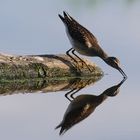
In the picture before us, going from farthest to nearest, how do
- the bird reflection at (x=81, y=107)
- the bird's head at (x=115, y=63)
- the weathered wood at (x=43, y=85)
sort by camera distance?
the bird's head at (x=115, y=63)
the weathered wood at (x=43, y=85)
the bird reflection at (x=81, y=107)

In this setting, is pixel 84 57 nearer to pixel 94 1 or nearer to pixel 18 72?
pixel 18 72

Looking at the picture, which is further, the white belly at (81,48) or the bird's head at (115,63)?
the bird's head at (115,63)

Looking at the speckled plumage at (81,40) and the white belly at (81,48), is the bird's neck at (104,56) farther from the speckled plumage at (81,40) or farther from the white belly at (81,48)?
the white belly at (81,48)

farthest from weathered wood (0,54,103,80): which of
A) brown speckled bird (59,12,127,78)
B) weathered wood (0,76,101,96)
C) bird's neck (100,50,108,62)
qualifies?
bird's neck (100,50,108,62)

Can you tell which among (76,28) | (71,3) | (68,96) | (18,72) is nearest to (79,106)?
(68,96)

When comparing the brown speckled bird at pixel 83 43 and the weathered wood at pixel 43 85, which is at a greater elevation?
the brown speckled bird at pixel 83 43

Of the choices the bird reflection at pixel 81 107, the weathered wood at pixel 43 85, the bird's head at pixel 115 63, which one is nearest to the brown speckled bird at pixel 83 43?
the bird's head at pixel 115 63

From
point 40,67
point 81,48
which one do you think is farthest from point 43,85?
point 81,48
